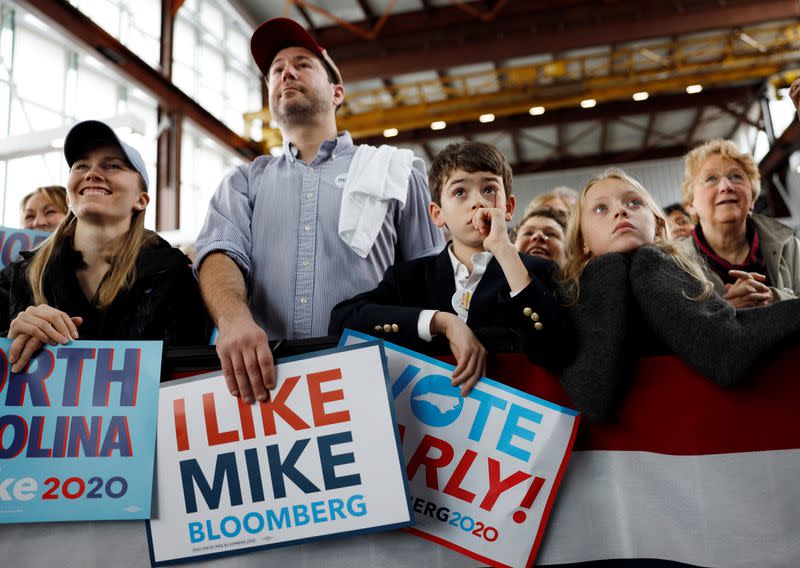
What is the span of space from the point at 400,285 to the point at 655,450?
26.8 inches

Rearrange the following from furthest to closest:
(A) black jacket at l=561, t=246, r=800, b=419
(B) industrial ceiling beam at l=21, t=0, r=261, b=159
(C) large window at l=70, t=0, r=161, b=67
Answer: (C) large window at l=70, t=0, r=161, b=67, (B) industrial ceiling beam at l=21, t=0, r=261, b=159, (A) black jacket at l=561, t=246, r=800, b=419

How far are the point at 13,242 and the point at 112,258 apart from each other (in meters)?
1.07

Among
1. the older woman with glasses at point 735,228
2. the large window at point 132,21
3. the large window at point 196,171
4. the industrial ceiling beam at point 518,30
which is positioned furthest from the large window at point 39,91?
the older woman with glasses at point 735,228

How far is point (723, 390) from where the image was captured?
99 cm

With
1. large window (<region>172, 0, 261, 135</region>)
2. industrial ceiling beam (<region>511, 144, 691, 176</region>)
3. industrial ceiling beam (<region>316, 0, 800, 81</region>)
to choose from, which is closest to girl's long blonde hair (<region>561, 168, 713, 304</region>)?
industrial ceiling beam (<region>316, 0, 800, 81</region>)

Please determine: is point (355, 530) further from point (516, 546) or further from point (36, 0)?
point (36, 0)

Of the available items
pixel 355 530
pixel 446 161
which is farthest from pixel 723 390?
pixel 446 161

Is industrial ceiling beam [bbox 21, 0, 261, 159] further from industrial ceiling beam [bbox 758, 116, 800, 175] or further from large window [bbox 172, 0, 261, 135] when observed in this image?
industrial ceiling beam [bbox 758, 116, 800, 175]

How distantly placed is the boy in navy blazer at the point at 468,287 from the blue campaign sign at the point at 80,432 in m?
0.45

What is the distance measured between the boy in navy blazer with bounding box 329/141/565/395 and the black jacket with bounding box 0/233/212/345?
1.49 feet

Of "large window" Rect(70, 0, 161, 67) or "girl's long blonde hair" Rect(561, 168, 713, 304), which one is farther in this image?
"large window" Rect(70, 0, 161, 67)

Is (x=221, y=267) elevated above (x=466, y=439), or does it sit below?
above

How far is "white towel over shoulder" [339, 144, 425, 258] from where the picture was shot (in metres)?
1.58

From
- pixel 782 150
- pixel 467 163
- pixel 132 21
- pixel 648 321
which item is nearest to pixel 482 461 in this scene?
pixel 648 321
